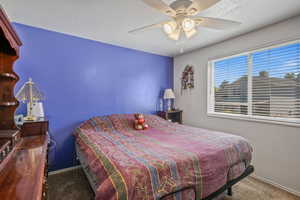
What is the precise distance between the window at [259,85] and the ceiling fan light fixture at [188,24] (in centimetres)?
161

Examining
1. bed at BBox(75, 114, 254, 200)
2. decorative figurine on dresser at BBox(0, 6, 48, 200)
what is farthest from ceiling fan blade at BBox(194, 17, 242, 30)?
decorative figurine on dresser at BBox(0, 6, 48, 200)

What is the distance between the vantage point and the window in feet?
6.76

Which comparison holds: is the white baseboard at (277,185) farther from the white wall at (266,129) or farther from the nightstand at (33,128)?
the nightstand at (33,128)

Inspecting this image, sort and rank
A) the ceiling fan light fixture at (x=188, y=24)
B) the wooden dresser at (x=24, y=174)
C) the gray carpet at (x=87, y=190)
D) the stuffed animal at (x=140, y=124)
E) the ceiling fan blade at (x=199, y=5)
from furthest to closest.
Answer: the stuffed animal at (x=140, y=124)
the gray carpet at (x=87, y=190)
the ceiling fan light fixture at (x=188, y=24)
the ceiling fan blade at (x=199, y=5)
the wooden dresser at (x=24, y=174)

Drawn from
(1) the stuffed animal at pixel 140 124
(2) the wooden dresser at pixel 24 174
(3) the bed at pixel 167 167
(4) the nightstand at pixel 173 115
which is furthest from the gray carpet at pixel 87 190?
(4) the nightstand at pixel 173 115

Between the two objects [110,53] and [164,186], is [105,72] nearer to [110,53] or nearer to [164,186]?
[110,53]

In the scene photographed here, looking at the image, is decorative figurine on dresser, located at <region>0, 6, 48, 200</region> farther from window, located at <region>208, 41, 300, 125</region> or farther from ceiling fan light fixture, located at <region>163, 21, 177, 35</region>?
window, located at <region>208, 41, 300, 125</region>

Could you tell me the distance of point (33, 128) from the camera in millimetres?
1733

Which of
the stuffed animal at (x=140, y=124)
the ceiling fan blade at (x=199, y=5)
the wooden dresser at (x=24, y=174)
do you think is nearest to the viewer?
the wooden dresser at (x=24, y=174)

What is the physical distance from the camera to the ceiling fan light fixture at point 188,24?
146 cm

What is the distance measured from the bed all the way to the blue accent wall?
2.53ft

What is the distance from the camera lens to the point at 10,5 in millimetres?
1748

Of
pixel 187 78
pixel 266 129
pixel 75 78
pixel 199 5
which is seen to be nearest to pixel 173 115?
pixel 187 78

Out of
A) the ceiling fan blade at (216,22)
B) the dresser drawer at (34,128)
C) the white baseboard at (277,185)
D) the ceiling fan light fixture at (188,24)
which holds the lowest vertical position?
the white baseboard at (277,185)
